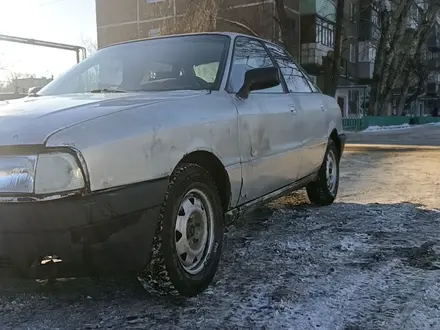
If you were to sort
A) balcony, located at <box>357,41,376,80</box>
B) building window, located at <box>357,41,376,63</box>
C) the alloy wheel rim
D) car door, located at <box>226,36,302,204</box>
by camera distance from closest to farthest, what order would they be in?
A: the alloy wheel rim, car door, located at <box>226,36,302,204</box>, building window, located at <box>357,41,376,63</box>, balcony, located at <box>357,41,376,80</box>

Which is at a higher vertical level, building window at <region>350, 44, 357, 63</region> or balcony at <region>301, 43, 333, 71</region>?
building window at <region>350, 44, 357, 63</region>

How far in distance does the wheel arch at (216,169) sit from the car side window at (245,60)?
0.66 m

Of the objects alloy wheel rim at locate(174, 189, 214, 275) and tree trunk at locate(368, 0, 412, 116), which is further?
tree trunk at locate(368, 0, 412, 116)

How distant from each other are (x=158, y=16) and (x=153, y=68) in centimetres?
2731

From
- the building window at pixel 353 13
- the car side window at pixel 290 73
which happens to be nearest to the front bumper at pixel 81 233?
the car side window at pixel 290 73

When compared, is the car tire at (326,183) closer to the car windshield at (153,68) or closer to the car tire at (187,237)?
the car windshield at (153,68)

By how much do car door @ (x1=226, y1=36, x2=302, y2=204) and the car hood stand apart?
21.8 inches

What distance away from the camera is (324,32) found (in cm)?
3594

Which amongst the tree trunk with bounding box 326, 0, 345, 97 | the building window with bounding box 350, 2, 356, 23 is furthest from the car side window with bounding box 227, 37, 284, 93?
the building window with bounding box 350, 2, 356, 23

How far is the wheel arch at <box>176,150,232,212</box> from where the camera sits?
3.19 m

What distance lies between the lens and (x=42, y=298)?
3.14m

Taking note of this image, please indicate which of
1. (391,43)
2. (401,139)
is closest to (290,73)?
(401,139)

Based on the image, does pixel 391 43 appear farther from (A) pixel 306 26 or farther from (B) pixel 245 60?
(B) pixel 245 60

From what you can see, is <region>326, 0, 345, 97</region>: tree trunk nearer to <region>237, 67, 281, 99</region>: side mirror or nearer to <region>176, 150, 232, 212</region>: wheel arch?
<region>237, 67, 281, 99</region>: side mirror
